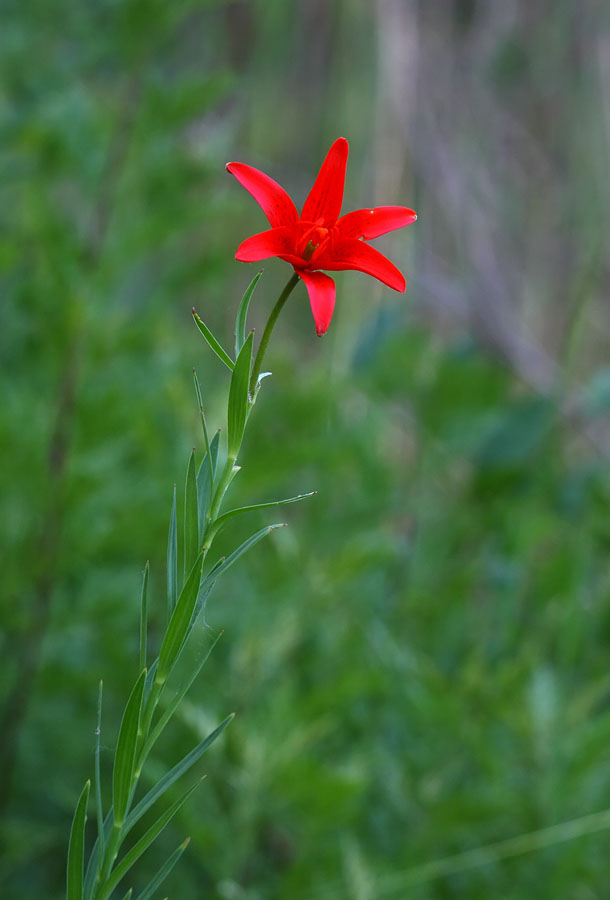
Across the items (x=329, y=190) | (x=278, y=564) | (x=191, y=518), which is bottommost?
(x=278, y=564)

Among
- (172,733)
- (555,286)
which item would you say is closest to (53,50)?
(172,733)

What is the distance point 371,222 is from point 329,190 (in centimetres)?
2

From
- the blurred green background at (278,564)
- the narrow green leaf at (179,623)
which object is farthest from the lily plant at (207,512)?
the blurred green background at (278,564)

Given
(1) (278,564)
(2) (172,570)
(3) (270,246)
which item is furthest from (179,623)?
(1) (278,564)

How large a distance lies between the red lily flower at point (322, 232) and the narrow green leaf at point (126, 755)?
5.9 inches

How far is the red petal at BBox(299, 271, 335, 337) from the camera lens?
32 cm

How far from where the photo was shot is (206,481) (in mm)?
359

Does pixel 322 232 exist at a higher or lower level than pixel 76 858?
higher

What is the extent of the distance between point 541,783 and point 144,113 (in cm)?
80

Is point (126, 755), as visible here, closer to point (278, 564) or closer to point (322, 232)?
point (322, 232)

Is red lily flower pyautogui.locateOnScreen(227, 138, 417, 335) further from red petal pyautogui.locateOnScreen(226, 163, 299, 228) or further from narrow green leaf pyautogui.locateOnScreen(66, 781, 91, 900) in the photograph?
narrow green leaf pyautogui.locateOnScreen(66, 781, 91, 900)

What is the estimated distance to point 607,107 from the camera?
224 centimetres

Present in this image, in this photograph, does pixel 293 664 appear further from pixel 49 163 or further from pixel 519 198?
pixel 519 198

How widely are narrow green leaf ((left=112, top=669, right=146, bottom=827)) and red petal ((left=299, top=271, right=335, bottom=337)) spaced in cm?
13
